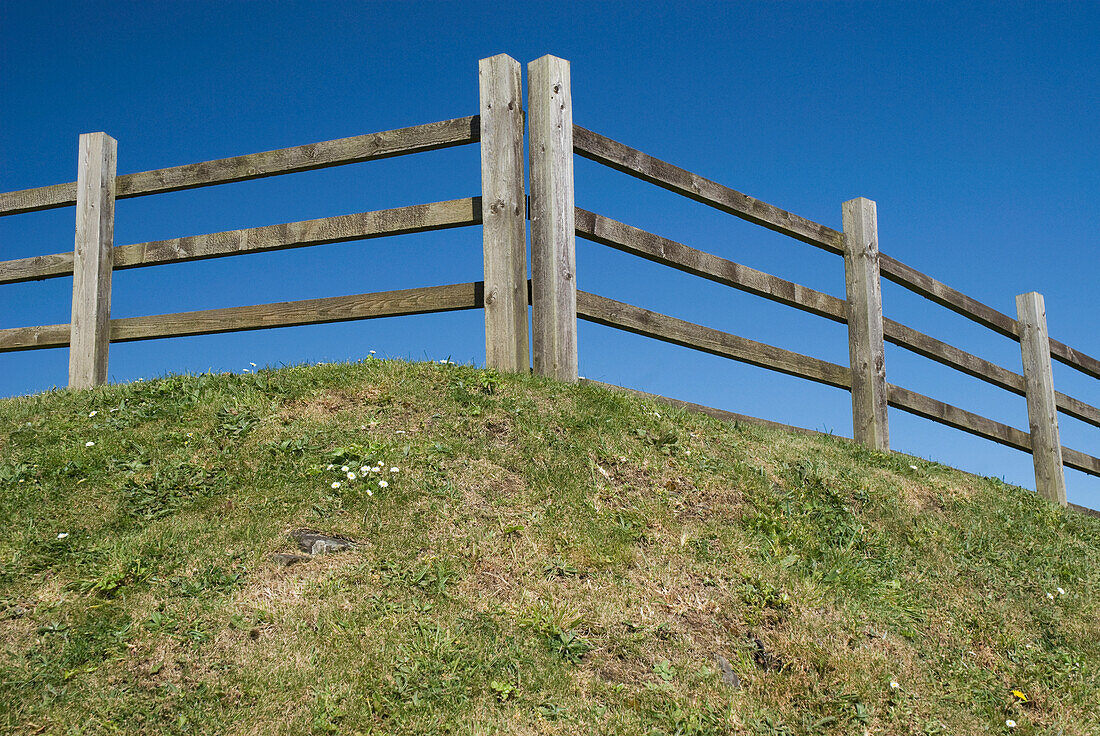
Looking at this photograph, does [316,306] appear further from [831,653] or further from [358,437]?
[831,653]

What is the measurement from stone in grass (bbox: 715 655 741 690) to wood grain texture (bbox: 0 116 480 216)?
4.71 metres

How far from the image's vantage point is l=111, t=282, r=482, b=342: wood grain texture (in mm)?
7195

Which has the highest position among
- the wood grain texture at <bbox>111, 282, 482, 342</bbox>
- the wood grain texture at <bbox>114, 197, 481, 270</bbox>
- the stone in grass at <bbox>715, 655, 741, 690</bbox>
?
the wood grain texture at <bbox>114, 197, 481, 270</bbox>

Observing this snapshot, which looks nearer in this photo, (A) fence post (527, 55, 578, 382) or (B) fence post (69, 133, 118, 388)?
(A) fence post (527, 55, 578, 382)

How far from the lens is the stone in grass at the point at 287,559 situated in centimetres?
485

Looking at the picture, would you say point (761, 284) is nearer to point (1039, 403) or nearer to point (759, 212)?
point (759, 212)

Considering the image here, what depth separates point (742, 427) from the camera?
25.4 feet

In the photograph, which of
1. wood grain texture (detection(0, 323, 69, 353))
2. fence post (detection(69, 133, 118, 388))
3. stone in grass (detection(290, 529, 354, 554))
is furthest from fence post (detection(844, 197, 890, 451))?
wood grain texture (detection(0, 323, 69, 353))

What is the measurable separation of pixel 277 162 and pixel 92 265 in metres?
2.67

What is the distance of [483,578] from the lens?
15.8 feet

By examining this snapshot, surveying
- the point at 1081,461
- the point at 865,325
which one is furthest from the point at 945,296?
the point at 1081,461

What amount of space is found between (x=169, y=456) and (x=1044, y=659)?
6202mm

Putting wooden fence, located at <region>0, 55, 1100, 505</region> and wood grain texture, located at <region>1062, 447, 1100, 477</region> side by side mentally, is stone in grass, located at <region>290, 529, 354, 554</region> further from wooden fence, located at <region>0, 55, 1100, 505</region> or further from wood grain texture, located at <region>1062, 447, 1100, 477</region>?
wood grain texture, located at <region>1062, 447, 1100, 477</region>

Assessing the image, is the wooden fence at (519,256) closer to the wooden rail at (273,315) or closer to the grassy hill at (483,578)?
the wooden rail at (273,315)
